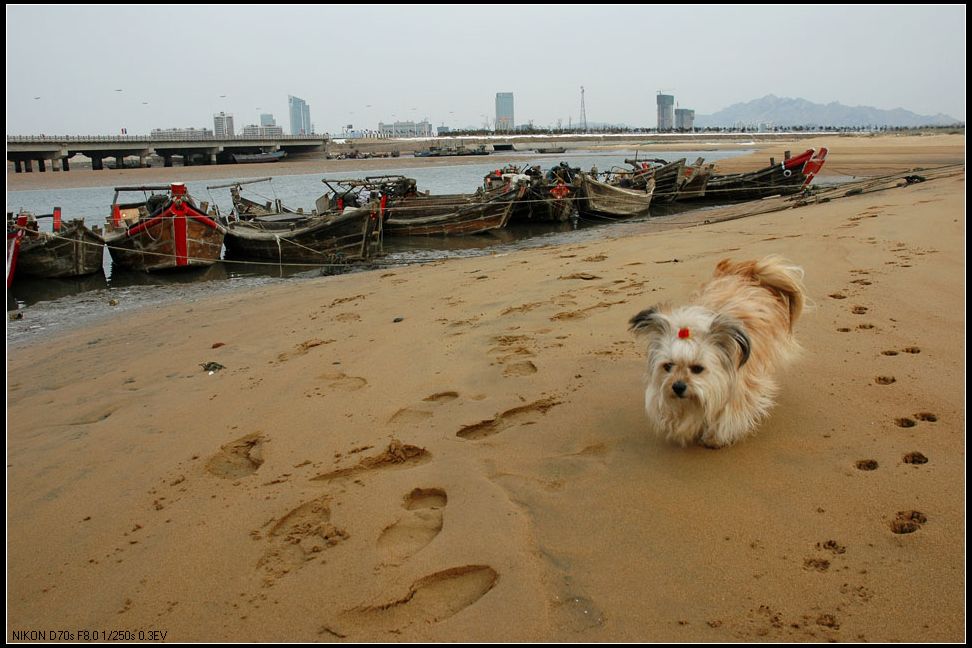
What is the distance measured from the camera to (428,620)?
2477 millimetres

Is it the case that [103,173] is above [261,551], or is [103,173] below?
above

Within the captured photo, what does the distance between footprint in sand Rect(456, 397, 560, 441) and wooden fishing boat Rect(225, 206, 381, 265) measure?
11605 millimetres

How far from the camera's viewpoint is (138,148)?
58.2m

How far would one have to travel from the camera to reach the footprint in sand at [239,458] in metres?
3.87

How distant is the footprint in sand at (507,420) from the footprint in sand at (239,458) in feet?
3.93

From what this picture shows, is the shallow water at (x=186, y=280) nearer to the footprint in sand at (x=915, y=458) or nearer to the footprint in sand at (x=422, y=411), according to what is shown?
the footprint in sand at (x=422, y=411)

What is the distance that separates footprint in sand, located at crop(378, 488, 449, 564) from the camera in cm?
292

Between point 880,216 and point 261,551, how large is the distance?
913cm

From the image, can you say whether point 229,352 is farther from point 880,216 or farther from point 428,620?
point 880,216

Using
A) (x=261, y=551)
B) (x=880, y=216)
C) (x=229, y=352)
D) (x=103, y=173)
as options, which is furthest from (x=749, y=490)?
(x=103, y=173)

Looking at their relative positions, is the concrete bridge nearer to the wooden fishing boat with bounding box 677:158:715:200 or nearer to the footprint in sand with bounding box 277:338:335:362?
the wooden fishing boat with bounding box 677:158:715:200

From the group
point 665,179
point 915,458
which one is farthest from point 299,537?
point 665,179

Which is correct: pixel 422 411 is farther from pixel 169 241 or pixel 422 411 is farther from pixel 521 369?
pixel 169 241

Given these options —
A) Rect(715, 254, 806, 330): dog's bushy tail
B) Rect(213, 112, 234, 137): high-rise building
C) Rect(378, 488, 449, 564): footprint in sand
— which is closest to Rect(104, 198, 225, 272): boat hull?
Rect(378, 488, 449, 564): footprint in sand
